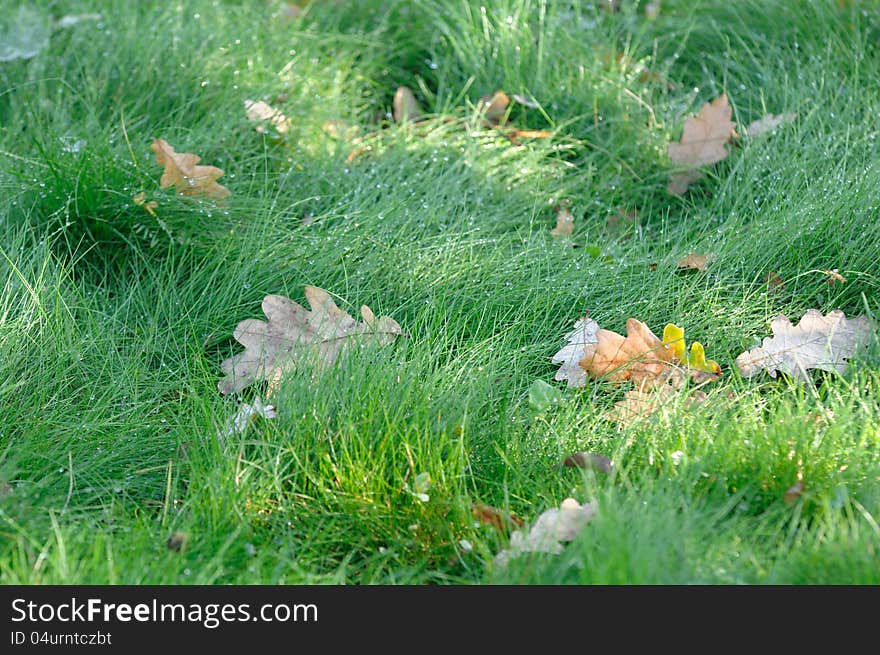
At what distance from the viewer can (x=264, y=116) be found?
11.2 feet

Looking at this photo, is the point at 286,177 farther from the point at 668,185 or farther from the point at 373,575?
the point at 373,575

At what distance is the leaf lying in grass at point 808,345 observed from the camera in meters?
2.38

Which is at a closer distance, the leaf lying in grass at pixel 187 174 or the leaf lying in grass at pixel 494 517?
the leaf lying in grass at pixel 494 517

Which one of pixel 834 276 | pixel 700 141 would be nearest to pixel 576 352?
pixel 834 276

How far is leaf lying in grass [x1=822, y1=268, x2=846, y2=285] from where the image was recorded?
2.66 meters

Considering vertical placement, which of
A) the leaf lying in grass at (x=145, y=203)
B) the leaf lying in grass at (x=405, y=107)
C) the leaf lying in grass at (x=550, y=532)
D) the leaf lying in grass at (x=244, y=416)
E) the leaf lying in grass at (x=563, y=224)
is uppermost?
the leaf lying in grass at (x=405, y=107)

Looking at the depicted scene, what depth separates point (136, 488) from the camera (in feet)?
7.01

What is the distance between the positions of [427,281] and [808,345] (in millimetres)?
1044

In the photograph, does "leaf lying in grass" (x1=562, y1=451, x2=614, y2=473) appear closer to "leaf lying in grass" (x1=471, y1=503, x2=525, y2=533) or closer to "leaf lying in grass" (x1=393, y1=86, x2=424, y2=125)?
"leaf lying in grass" (x1=471, y1=503, x2=525, y2=533)

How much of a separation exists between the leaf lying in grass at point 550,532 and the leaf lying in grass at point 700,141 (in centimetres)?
170

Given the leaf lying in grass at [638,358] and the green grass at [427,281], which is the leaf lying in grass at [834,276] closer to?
the green grass at [427,281]

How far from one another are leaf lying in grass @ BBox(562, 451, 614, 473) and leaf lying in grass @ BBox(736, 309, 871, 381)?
583 mm

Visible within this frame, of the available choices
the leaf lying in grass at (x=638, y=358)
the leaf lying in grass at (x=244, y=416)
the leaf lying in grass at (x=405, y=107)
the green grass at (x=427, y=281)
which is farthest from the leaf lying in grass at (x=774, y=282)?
the leaf lying in grass at (x=405, y=107)
